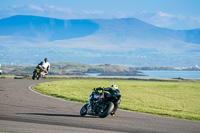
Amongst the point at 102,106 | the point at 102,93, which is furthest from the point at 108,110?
the point at 102,93

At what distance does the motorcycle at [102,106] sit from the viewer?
1595 cm

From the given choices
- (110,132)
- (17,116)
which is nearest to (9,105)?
(17,116)

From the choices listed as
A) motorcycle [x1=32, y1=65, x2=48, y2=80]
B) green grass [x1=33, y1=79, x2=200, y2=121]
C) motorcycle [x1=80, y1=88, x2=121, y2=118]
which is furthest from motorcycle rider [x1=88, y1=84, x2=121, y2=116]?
motorcycle [x1=32, y1=65, x2=48, y2=80]

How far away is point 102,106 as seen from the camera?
53.4 feet

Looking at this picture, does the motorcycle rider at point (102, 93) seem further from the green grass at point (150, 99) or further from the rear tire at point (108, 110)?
the green grass at point (150, 99)

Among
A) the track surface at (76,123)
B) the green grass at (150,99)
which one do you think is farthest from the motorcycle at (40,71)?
the track surface at (76,123)

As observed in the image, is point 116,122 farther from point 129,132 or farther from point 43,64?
point 43,64

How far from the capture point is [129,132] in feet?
43.1

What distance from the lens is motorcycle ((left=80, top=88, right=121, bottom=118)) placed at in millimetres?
15953

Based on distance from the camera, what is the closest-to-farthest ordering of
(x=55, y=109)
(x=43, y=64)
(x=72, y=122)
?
(x=72, y=122) < (x=55, y=109) < (x=43, y=64)

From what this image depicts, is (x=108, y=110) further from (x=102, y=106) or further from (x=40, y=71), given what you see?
(x=40, y=71)

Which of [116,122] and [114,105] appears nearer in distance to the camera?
[116,122]

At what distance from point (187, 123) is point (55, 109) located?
20.4 feet

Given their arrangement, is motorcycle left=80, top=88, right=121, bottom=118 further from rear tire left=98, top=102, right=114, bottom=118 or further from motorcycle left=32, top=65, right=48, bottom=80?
motorcycle left=32, top=65, right=48, bottom=80
